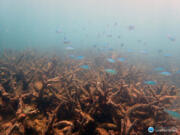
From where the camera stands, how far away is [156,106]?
9.89 ft

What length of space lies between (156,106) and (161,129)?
65 cm

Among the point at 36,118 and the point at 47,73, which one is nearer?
the point at 36,118

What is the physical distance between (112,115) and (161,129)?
1.15 metres

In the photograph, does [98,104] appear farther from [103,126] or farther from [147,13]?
[147,13]

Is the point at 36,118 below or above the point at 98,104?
Result: below

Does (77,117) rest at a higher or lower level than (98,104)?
lower

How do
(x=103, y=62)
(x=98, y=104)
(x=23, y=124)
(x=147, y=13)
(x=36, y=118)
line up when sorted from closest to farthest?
(x=23, y=124), (x=36, y=118), (x=98, y=104), (x=103, y=62), (x=147, y=13)

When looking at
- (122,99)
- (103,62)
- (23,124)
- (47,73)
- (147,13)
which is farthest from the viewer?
(147,13)

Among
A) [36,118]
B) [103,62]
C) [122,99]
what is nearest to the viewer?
[36,118]

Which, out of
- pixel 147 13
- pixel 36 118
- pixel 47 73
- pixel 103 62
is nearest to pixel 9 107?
pixel 36 118

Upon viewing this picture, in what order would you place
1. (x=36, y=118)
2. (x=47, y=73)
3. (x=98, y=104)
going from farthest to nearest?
(x=47, y=73) → (x=98, y=104) → (x=36, y=118)

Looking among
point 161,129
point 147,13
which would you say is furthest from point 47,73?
point 147,13

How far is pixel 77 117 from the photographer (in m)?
2.72

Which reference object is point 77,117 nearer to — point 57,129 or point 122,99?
point 57,129
